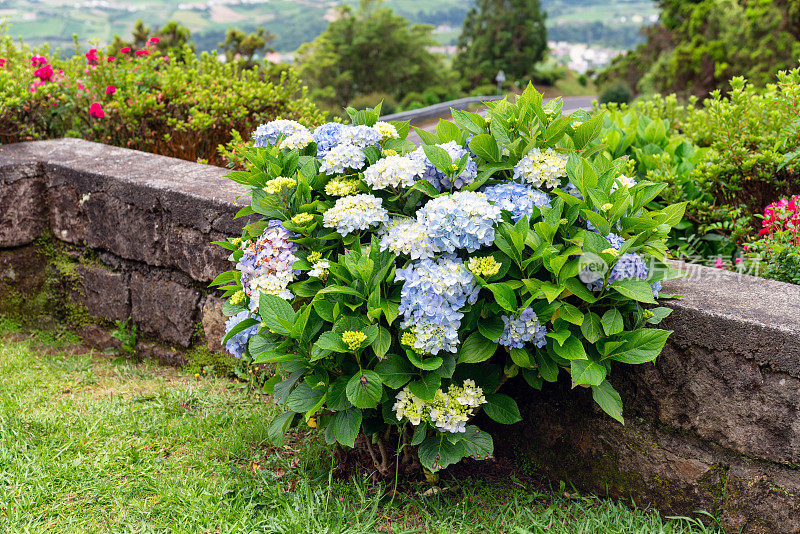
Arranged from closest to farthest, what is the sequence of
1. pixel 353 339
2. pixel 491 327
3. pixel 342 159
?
pixel 353 339, pixel 491 327, pixel 342 159

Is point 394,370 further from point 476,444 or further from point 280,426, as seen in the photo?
point 280,426

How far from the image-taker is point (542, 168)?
1.96 meters

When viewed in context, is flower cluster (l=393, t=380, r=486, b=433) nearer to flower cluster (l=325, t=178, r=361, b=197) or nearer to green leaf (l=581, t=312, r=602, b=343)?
green leaf (l=581, t=312, r=602, b=343)

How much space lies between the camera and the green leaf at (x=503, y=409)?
6.43 feet

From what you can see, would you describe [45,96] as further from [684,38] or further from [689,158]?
[684,38]

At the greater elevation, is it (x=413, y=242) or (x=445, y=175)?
(x=445, y=175)

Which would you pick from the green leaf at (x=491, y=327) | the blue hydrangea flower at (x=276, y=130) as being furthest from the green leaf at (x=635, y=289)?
the blue hydrangea flower at (x=276, y=130)

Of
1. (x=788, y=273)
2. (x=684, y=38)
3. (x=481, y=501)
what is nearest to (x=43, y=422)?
(x=481, y=501)

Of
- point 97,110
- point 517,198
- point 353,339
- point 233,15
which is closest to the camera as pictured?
point 353,339

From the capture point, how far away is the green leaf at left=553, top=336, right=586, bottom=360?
1726 mm

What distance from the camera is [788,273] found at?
8.08 ft

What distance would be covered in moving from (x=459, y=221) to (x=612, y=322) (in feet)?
1.77

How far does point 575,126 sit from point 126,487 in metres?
2.07

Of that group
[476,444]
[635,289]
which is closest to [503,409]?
[476,444]
